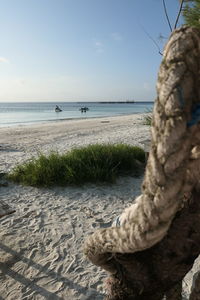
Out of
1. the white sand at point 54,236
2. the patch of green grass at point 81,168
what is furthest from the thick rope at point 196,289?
the patch of green grass at point 81,168

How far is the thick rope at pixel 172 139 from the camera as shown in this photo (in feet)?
3.20

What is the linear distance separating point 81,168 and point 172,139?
18.4 feet

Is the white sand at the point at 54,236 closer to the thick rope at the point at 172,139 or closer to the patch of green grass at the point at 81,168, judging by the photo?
the patch of green grass at the point at 81,168

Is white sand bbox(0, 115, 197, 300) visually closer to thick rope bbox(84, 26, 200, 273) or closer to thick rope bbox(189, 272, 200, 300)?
thick rope bbox(189, 272, 200, 300)

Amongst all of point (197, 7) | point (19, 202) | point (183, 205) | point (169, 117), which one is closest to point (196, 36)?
→ point (169, 117)

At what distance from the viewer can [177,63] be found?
0.98 metres

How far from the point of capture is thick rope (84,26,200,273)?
98 centimetres

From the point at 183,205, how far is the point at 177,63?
73cm

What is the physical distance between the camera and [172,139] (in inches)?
39.6

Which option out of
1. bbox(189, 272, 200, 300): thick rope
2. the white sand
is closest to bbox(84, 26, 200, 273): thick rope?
bbox(189, 272, 200, 300): thick rope

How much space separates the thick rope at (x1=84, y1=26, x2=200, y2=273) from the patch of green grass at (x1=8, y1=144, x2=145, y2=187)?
5.21 meters

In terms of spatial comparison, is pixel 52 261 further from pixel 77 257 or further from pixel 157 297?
pixel 157 297

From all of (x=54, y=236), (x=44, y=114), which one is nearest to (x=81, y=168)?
(x=54, y=236)

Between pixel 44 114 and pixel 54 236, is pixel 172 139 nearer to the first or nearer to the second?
pixel 54 236
